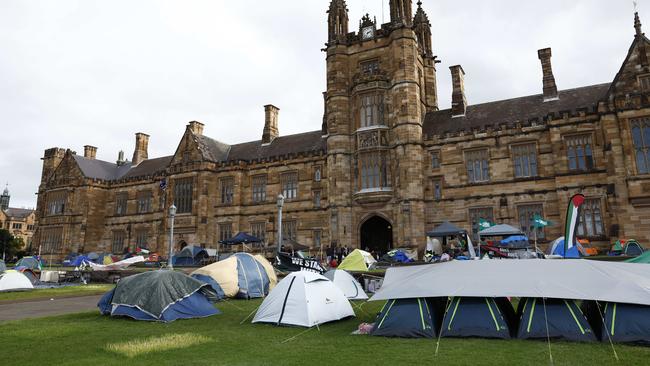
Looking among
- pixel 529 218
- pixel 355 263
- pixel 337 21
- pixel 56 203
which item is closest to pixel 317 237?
pixel 355 263

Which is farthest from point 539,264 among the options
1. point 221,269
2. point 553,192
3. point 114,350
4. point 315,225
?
point 315,225

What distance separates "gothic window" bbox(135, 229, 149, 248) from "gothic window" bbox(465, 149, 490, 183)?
3078cm

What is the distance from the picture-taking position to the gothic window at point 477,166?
2874 cm

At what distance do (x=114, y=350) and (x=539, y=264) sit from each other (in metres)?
9.10

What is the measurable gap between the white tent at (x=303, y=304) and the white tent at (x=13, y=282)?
1630 cm

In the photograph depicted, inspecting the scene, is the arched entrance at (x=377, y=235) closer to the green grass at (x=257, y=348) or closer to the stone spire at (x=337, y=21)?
the stone spire at (x=337, y=21)

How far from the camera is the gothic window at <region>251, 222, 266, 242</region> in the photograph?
120ft

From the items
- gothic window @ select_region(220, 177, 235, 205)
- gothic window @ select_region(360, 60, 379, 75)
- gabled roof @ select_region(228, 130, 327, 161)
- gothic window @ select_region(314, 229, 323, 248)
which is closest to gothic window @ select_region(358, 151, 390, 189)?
gabled roof @ select_region(228, 130, 327, 161)

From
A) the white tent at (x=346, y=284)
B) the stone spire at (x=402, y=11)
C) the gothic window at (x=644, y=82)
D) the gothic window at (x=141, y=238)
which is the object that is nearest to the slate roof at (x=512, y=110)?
the gothic window at (x=644, y=82)

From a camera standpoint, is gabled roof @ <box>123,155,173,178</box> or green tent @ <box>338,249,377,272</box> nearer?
green tent @ <box>338,249,377,272</box>

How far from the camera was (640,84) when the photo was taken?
80.6ft

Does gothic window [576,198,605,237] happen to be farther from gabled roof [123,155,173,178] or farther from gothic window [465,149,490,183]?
gabled roof [123,155,173,178]

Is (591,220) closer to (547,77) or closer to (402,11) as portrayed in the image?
(547,77)

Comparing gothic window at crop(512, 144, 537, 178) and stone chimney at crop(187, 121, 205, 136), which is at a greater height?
stone chimney at crop(187, 121, 205, 136)
